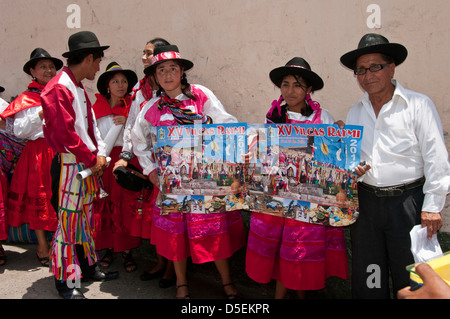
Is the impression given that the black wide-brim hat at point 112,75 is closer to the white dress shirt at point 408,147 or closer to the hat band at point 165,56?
the hat band at point 165,56

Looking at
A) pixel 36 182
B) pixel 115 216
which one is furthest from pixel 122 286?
pixel 36 182

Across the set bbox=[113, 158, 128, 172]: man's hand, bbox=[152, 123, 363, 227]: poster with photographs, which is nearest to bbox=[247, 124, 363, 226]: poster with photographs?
bbox=[152, 123, 363, 227]: poster with photographs

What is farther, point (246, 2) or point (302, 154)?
point (246, 2)

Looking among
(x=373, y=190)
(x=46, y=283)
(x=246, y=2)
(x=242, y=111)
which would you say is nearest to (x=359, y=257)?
(x=373, y=190)

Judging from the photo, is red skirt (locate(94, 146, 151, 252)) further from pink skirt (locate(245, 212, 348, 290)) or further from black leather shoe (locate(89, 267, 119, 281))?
pink skirt (locate(245, 212, 348, 290))

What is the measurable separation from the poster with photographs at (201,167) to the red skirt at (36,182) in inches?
73.3

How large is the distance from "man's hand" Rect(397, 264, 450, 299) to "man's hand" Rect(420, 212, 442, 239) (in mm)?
953

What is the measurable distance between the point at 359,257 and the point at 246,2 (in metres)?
2.61

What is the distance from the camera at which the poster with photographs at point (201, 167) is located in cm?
308

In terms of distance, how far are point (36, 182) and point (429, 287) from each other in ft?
13.3

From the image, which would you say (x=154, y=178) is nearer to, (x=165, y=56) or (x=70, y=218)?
(x=70, y=218)

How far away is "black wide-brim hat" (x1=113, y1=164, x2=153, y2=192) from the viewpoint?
3553 mm

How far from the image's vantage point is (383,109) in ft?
8.86
